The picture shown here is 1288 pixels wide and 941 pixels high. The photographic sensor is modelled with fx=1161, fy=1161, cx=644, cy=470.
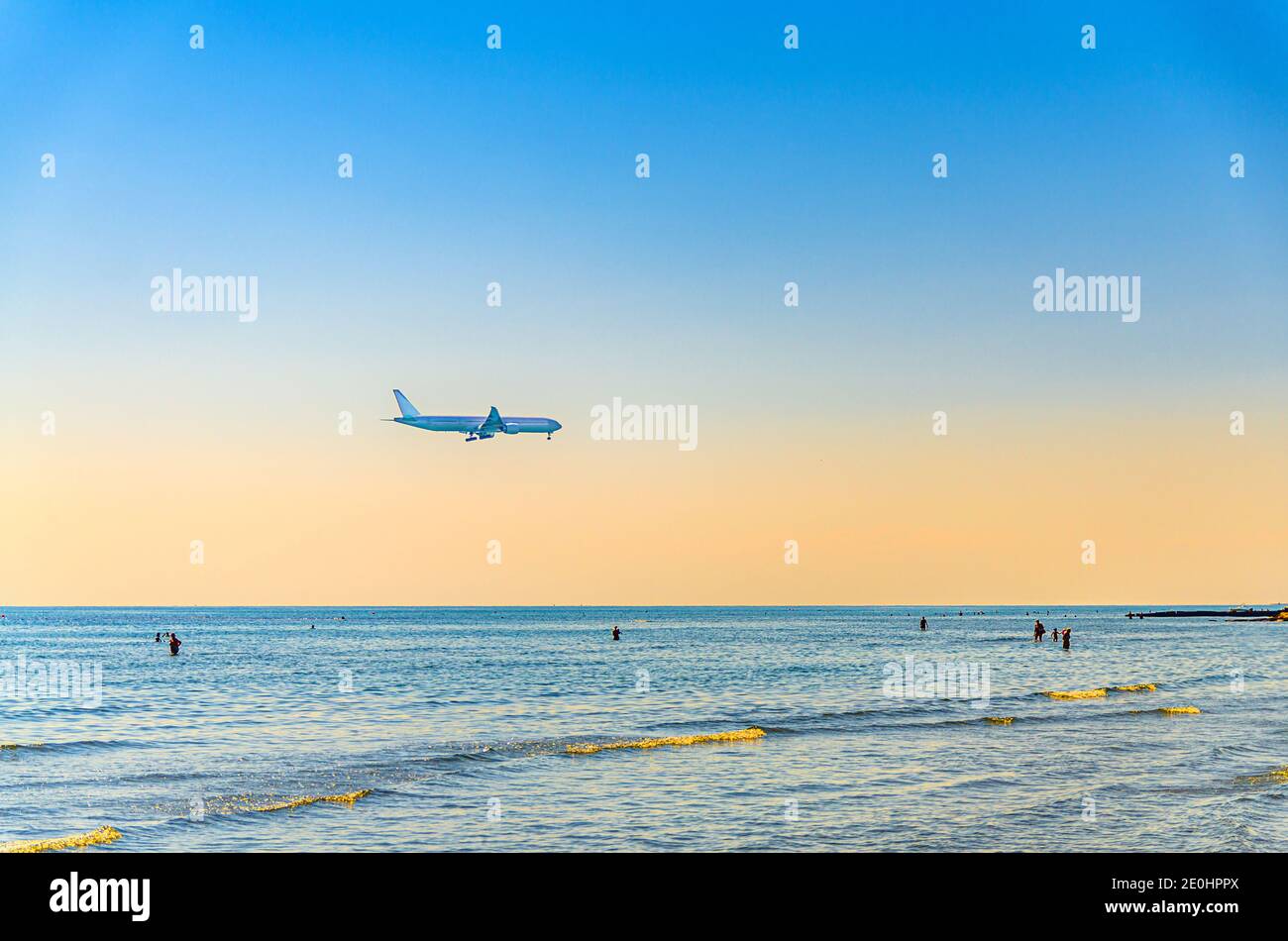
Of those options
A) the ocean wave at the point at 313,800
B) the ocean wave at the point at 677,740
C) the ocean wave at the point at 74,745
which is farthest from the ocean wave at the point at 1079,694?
the ocean wave at the point at 74,745

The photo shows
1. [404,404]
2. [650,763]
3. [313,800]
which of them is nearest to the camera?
[313,800]

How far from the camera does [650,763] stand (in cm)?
3020

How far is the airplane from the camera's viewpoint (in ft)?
323

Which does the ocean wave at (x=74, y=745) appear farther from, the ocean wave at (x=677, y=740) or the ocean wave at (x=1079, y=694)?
the ocean wave at (x=1079, y=694)

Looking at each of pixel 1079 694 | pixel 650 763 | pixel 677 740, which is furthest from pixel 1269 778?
pixel 1079 694

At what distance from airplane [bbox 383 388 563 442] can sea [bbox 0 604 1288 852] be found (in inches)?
1454

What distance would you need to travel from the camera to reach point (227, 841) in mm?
20953

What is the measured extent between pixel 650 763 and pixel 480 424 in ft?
290

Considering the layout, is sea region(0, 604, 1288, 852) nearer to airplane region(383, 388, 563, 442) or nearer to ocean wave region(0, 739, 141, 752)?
ocean wave region(0, 739, 141, 752)

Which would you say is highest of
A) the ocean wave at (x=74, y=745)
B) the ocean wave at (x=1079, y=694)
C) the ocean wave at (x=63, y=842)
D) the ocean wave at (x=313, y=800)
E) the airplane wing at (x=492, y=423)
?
the airplane wing at (x=492, y=423)

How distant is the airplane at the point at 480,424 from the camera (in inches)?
3882

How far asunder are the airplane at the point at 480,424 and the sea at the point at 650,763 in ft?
121

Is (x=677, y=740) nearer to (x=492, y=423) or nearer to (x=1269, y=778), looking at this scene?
(x=1269, y=778)

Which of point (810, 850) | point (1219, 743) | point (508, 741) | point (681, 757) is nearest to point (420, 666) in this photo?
point (508, 741)
